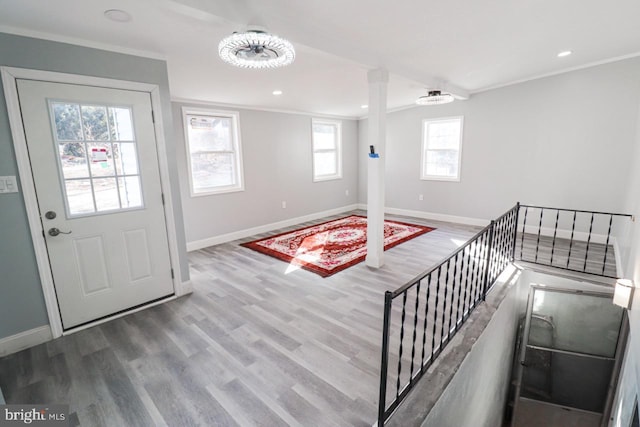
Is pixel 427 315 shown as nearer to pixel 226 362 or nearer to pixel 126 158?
pixel 226 362

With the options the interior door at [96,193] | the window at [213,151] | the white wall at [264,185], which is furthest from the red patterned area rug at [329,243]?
the interior door at [96,193]

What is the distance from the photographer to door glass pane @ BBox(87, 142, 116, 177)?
2.57 m

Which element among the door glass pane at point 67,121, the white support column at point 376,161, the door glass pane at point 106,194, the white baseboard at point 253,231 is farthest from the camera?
the white baseboard at point 253,231

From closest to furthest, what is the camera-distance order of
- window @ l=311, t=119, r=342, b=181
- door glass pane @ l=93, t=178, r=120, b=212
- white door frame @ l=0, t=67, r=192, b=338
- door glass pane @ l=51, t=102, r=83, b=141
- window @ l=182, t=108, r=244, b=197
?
white door frame @ l=0, t=67, r=192, b=338 → door glass pane @ l=51, t=102, r=83, b=141 → door glass pane @ l=93, t=178, r=120, b=212 → window @ l=182, t=108, r=244, b=197 → window @ l=311, t=119, r=342, b=181

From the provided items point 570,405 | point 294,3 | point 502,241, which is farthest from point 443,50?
point 570,405

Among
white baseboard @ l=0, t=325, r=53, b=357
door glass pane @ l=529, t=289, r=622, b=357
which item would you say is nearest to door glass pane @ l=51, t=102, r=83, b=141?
white baseboard @ l=0, t=325, r=53, b=357

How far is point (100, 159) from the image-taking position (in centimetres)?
261

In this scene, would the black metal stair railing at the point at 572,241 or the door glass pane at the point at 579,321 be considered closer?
the black metal stair railing at the point at 572,241

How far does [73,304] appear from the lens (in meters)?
2.58

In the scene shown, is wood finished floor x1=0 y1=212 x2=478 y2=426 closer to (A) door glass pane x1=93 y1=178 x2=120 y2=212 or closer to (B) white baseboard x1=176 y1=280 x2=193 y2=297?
(B) white baseboard x1=176 y1=280 x2=193 y2=297

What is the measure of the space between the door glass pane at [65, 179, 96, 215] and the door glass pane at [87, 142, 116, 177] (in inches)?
4.8

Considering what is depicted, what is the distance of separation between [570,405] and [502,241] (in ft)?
11.9

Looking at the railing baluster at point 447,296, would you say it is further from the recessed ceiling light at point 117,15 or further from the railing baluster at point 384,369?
the recessed ceiling light at point 117,15

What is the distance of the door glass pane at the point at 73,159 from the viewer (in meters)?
2.44
